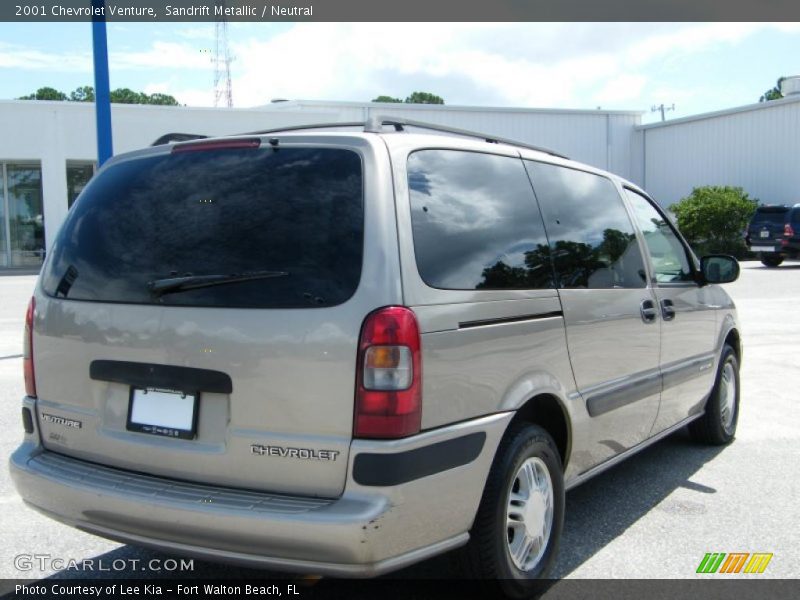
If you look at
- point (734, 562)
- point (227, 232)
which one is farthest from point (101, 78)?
point (734, 562)

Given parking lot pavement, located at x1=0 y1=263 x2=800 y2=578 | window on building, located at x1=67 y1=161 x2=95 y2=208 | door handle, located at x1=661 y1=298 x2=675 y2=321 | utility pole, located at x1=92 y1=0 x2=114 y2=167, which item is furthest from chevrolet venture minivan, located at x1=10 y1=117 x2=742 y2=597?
window on building, located at x1=67 y1=161 x2=95 y2=208

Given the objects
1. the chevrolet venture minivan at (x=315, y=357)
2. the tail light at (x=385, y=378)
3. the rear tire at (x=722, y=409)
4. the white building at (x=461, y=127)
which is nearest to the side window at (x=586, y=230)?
the chevrolet venture minivan at (x=315, y=357)

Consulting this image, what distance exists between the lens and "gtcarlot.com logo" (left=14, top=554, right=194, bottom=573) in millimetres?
3664

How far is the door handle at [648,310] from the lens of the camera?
439cm

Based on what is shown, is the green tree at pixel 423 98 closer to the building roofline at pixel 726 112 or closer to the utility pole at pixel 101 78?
the building roofline at pixel 726 112

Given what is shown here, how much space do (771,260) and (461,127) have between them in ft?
35.6

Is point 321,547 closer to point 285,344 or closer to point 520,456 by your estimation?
point 285,344

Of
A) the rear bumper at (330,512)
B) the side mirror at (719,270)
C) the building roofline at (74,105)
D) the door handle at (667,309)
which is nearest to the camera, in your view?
the rear bumper at (330,512)

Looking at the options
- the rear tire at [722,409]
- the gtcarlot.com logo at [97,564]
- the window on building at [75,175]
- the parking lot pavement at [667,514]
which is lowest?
the parking lot pavement at [667,514]

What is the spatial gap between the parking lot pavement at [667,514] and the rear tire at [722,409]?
107 millimetres

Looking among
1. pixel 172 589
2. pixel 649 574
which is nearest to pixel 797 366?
pixel 649 574

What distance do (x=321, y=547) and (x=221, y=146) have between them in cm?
158

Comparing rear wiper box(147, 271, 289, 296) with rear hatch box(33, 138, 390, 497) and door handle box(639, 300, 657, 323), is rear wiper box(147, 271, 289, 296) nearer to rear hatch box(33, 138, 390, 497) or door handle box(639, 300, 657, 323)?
rear hatch box(33, 138, 390, 497)

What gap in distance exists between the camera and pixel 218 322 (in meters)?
2.86
